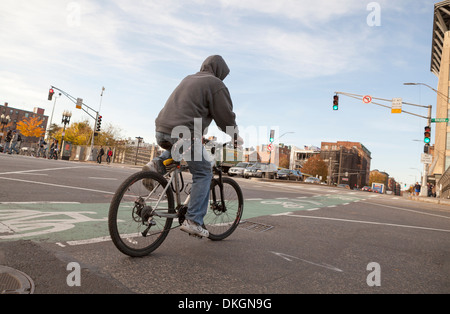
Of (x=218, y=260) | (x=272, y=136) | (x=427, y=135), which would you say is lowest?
(x=218, y=260)

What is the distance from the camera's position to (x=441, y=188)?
28688mm

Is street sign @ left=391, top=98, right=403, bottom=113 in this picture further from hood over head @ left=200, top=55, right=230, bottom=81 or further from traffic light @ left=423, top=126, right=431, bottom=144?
hood over head @ left=200, top=55, right=230, bottom=81

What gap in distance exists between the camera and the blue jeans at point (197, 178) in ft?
9.95

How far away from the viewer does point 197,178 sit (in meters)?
3.12

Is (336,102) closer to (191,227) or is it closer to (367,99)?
(367,99)

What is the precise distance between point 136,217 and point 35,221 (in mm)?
1527

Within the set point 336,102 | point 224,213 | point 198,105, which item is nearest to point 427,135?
point 336,102

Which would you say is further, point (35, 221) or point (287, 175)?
point (287, 175)

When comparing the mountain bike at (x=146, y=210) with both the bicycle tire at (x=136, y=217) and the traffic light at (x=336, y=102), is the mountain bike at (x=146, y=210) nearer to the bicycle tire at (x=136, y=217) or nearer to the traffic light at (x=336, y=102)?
the bicycle tire at (x=136, y=217)

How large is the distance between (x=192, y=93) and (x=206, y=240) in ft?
5.87

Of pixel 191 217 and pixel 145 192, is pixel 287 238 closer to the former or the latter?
pixel 191 217

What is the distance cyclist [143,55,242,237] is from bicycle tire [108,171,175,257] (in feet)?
0.64

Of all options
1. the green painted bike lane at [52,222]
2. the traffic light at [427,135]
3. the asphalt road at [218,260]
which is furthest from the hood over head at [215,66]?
the traffic light at [427,135]
